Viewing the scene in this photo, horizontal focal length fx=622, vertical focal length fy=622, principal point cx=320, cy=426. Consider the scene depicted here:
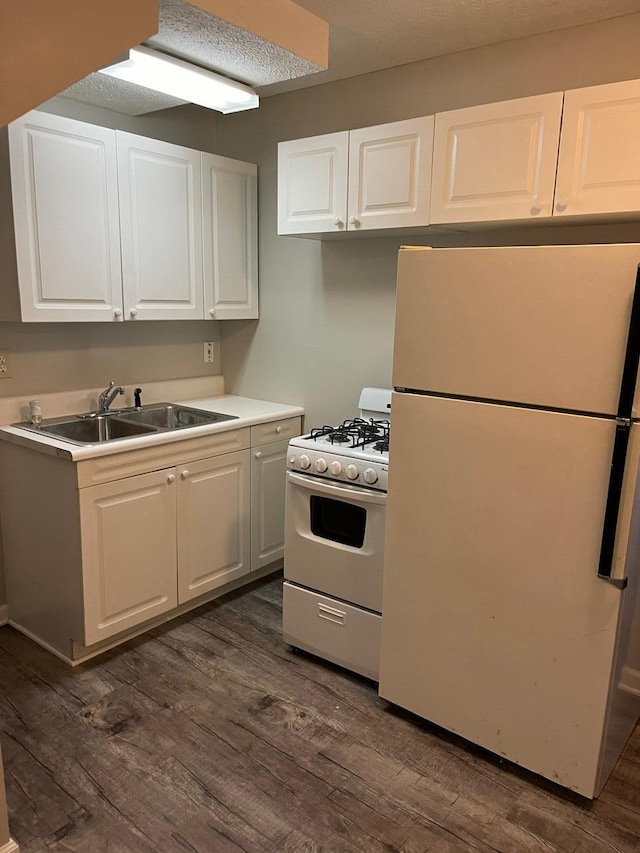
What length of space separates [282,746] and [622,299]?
181 centimetres

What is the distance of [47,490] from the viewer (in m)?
2.55

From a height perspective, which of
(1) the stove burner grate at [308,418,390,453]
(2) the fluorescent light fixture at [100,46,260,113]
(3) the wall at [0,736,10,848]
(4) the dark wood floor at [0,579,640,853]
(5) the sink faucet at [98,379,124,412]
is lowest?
(4) the dark wood floor at [0,579,640,853]

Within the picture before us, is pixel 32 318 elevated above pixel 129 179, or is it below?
below

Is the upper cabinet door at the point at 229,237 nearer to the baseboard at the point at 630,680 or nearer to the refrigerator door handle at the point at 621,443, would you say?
the refrigerator door handle at the point at 621,443

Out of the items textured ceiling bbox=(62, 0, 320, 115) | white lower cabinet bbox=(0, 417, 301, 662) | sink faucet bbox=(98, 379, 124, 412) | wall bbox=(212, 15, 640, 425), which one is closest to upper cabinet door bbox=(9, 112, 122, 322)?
textured ceiling bbox=(62, 0, 320, 115)

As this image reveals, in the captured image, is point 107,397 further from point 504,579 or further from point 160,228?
point 504,579

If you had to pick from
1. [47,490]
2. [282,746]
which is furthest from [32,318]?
[282,746]

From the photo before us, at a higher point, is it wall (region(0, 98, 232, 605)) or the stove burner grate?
wall (region(0, 98, 232, 605))

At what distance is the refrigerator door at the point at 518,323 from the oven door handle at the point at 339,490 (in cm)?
48

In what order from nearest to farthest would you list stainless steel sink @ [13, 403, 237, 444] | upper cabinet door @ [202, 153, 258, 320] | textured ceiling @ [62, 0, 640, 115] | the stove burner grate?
textured ceiling @ [62, 0, 640, 115]
the stove burner grate
stainless steel sink @ [13, 403, 237, 444]
upper cabinet door @ [202, 153, 258, 320]

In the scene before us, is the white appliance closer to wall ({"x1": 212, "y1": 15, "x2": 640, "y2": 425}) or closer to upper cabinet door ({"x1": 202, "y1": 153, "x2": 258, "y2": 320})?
wall ({"x1": 212, "y1": 15, "x2": 640, "y2": 425})

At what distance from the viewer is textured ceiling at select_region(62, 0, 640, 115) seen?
2119 millimetres

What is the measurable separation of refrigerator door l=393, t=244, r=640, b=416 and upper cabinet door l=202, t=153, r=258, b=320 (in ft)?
4.89

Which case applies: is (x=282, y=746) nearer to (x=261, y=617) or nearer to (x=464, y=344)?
(x=261, y=617)
